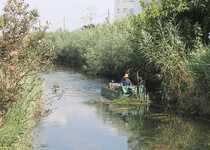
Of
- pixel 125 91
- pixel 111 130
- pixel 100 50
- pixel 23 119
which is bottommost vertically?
pixel 111 130

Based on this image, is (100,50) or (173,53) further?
(100,50)

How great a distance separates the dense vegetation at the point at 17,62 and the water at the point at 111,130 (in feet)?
7.23

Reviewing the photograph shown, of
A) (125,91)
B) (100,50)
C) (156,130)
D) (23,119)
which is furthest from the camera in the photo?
(100,50)

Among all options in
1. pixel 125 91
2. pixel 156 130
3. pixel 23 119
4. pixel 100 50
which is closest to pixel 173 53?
pixel 125 91

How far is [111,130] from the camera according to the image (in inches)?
808

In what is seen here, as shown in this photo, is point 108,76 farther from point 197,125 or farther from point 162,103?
point 197,125

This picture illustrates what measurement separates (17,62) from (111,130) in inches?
397

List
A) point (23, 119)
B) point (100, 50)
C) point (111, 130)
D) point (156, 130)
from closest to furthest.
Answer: point (23, 119) < point (156, 130) < point (111, 130) < point (100, 50)

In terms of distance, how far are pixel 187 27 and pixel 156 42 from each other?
6.50 feet

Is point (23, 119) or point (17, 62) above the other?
point (17, 62)

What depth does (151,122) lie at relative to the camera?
22219mm

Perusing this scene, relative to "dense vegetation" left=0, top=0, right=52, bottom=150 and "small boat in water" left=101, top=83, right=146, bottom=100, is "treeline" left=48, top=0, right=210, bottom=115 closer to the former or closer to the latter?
"small boat in water" left=101, top=83, right=146, bottom=100

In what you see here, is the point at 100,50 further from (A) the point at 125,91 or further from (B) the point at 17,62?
(B) the point at 17,62

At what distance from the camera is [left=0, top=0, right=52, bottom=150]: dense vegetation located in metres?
10.6
